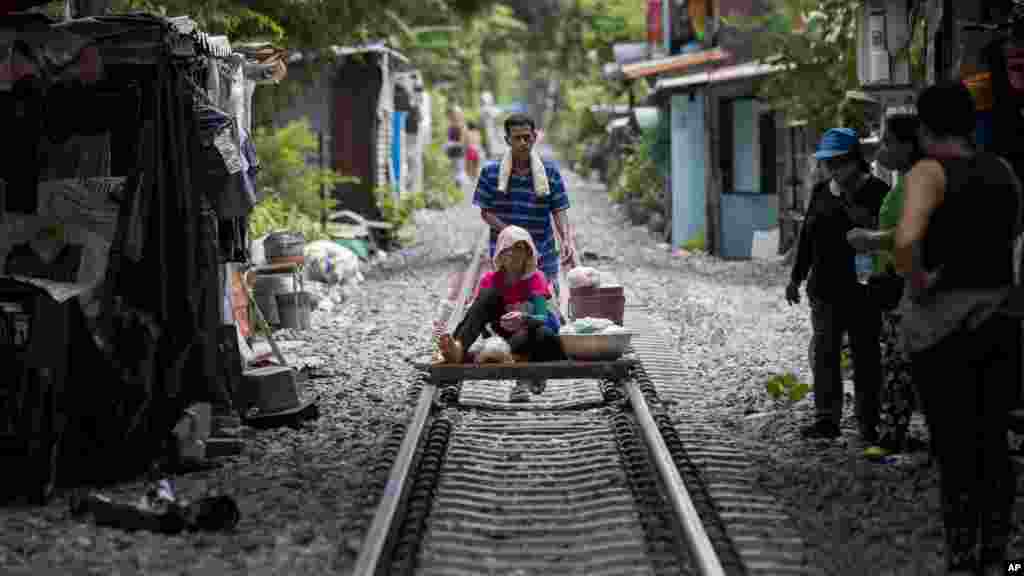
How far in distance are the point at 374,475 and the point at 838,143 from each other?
330 centimetres

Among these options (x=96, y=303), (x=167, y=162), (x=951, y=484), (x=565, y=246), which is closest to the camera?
(x=951, y=484)

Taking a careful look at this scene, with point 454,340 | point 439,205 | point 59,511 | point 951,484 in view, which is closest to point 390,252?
point 439,205

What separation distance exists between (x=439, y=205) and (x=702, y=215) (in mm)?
13797

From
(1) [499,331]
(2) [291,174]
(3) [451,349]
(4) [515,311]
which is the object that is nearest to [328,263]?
(2) [291,174]

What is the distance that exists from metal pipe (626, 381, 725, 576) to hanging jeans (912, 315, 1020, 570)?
3.43 ft

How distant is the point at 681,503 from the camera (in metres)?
6.74

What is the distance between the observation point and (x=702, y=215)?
27000 mm

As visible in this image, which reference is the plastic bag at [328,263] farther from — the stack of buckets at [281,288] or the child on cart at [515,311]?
the child on cart at [515,311]

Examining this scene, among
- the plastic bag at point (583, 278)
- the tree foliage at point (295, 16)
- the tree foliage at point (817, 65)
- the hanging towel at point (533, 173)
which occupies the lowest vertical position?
the plastic bag at point (583, 278)

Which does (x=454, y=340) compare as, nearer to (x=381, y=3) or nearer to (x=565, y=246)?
(x=565, y=246)

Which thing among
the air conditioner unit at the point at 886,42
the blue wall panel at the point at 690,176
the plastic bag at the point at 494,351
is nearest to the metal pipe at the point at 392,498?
the plastic bag at the point at 494,351

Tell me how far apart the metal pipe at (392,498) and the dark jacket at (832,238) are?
96.3 inches

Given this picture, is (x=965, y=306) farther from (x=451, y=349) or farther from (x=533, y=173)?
(x=533, y=173)

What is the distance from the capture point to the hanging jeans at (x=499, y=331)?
30.4 ft
